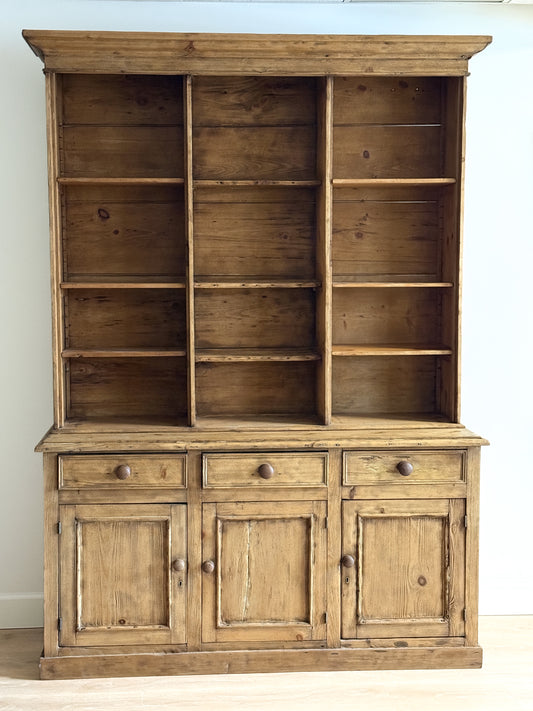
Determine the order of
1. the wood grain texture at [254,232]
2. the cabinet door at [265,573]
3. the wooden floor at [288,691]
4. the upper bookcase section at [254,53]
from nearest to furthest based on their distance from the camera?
the wooden floor at [288,691] → the upper bookcase section at [254,53] → the cabinet door at [265,573] → the wood grain texture at [254,232]

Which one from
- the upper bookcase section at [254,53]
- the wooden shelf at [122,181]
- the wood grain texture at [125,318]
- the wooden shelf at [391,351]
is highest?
the upper bookcase section at [254,53]

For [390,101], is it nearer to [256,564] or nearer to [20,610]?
[256,564]

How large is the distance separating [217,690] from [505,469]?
1612 millimetres

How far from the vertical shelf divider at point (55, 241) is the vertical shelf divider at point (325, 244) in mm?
1047

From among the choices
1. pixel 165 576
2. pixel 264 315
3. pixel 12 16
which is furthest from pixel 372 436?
pixel 12 16

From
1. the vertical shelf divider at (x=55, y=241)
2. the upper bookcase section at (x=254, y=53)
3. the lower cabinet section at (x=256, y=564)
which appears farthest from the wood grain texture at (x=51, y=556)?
the upper bookcase section at (x=254, y=53)

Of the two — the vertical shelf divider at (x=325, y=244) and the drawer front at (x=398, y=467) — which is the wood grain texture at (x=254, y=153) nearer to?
the vertical shelf divider at (x=325, y=244)

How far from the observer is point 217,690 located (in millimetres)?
2824

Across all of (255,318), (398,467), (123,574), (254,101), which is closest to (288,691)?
(123,574)

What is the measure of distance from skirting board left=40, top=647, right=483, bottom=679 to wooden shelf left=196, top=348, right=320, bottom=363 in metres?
1.14

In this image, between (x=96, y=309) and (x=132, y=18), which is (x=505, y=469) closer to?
(x=96, y=309)

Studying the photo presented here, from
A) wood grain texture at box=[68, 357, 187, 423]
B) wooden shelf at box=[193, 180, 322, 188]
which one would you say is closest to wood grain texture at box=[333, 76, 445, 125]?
wooden shelf at box=[193, 180, 322, 188]

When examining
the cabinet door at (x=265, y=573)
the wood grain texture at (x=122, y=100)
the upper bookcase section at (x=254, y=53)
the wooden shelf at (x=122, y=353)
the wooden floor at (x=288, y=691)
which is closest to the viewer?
the wooden floor at (x=288, y=691)

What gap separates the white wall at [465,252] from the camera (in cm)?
325
